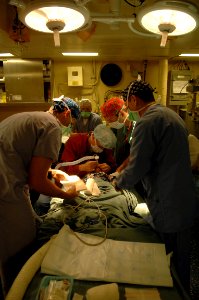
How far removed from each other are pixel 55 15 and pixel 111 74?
4.33 meters

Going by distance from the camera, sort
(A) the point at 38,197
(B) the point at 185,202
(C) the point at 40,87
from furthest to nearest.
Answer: (C) the point at 40,87, (A) the point at 38,197, (B) the point at 185,202

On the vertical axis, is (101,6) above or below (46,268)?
above

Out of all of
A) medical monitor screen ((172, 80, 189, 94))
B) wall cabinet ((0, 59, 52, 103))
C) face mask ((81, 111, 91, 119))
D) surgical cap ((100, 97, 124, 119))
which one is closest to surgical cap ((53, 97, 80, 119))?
surgical cap ((100, 97, 124, 119))

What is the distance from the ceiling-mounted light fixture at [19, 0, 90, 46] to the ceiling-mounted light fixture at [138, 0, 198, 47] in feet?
1.07

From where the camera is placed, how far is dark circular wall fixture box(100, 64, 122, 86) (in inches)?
217

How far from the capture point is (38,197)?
2.50m

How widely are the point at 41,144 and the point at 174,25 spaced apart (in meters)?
0.98

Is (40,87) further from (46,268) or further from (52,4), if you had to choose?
(46,268)

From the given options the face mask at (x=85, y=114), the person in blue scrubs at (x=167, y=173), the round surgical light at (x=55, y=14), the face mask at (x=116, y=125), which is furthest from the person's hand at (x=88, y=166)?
the face mask at (x=85, y=114)

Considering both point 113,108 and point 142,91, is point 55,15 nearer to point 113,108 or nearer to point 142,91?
point 142,91

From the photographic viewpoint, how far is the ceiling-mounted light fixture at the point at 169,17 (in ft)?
4.01

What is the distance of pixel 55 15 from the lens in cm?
134

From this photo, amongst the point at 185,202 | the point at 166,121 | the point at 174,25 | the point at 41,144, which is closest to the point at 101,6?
the point at 174,25

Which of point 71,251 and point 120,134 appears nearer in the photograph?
point 71,251
